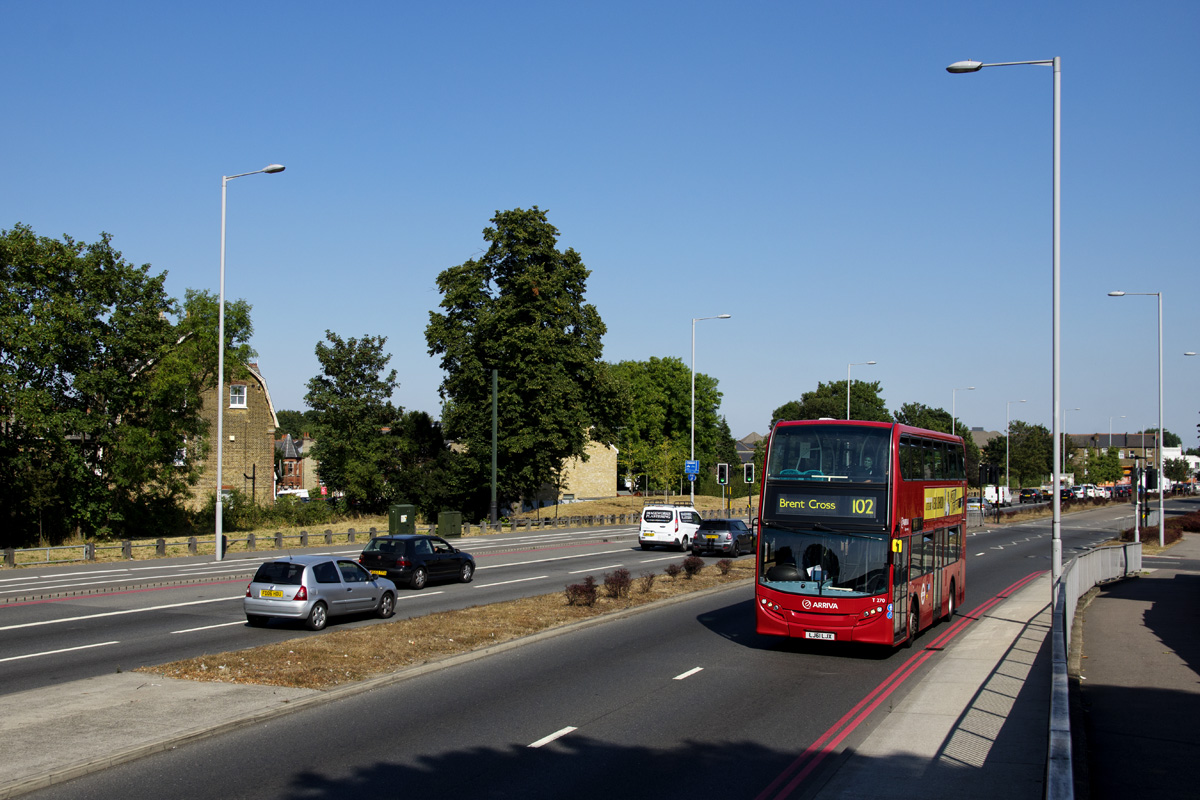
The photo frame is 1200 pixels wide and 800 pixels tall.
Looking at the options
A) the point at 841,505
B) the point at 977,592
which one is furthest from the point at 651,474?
the point at 841,505

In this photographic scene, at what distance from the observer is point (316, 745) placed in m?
9.83

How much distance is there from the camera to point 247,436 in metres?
65.7

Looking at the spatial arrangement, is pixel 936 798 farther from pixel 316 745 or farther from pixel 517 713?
pixel 316 745

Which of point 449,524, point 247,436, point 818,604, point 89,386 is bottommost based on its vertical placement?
point 449,524

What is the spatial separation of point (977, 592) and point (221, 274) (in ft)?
89.8

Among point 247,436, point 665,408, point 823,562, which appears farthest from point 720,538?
point 665,408

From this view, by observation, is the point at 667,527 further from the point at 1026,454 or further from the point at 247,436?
the point at 1026,454

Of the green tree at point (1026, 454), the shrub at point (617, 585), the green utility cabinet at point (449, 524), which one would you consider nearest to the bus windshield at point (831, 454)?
the shrub at point (617, 585)

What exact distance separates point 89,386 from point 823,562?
1280 inches

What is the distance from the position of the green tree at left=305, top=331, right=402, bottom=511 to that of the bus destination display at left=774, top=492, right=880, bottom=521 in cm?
4940

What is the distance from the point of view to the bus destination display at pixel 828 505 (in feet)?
49.9

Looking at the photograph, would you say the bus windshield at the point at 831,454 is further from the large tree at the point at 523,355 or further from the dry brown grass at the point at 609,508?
the dry brown grass at the point at 609,508

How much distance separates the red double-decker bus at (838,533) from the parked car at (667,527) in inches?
921

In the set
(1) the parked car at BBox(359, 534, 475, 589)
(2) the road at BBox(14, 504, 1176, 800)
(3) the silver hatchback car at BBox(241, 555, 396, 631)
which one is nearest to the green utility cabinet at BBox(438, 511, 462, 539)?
(1) the parked car at BBox(359, 534, 475, 589)
